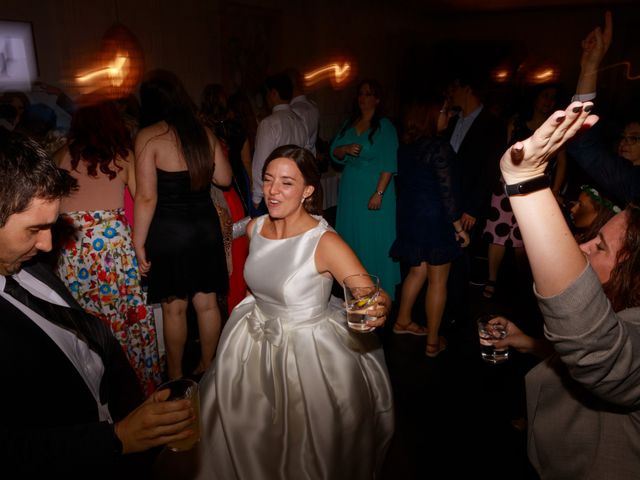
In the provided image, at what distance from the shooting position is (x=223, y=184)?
274 cm

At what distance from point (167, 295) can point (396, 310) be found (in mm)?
2032

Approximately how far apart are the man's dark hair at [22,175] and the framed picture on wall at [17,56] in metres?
2.81

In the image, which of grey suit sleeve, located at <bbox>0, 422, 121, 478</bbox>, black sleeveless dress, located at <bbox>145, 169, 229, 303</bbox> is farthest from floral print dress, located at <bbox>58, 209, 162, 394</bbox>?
grey suit sleeve, located at <bbox>0, 422, 121, 478</bbox>

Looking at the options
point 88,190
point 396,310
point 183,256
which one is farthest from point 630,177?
point 88,190

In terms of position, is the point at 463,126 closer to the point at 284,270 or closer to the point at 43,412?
the point at 284,270

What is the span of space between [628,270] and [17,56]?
410 cm

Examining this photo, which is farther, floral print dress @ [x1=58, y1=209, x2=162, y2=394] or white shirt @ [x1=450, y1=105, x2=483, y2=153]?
white shirt @ [x1=450, y1=105, x2=483, y2=153]

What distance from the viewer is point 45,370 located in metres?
1.06

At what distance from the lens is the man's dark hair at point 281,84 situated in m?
3.88

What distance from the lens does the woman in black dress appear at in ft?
9.25

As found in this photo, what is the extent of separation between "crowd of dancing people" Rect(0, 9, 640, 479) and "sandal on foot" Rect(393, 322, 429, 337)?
10 mm

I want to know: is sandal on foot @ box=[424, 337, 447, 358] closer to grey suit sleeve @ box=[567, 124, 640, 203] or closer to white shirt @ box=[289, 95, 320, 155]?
Result: grey suit sleeve @ box=[567, 124, 640, 203]

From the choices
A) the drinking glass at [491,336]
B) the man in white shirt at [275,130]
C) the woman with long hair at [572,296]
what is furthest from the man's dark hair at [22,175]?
the man in white shirt at [275,130]

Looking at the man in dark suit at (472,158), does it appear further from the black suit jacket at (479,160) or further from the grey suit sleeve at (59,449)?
the grey suit sleeve at (59,449)
